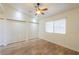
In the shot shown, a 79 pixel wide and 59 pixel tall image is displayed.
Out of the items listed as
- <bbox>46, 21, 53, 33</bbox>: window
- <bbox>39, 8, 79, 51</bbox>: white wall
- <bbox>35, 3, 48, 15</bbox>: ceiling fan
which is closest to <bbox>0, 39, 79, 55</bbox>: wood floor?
<bbox>39, 8, 79, 51</bbox>: white wall

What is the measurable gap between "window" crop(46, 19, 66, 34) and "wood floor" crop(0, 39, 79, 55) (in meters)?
0.26

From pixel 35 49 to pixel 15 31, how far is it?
1.55ft

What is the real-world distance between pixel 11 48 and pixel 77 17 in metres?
1.21

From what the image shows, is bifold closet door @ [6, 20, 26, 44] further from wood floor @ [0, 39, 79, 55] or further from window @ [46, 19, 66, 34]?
window @ [46, 19, 66, 34]

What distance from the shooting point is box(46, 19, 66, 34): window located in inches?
66.5

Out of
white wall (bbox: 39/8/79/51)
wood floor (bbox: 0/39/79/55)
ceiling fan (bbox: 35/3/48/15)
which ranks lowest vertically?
wood floor (bbox: 0/39/79/55)

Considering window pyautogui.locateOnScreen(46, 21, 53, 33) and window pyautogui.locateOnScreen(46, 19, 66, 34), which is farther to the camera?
window pyautogui.locateOnScreen(46, 21, 53, 33)

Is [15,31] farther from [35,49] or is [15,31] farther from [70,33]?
[70,33]

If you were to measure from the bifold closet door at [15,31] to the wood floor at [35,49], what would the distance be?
0.09 m

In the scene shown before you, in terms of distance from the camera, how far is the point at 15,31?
170 cm

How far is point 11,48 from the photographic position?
5.22ft

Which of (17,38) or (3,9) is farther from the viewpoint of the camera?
(17,38)
